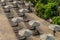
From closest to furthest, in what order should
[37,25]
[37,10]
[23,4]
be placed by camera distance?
[37,25]
[37,10]
[23,4]

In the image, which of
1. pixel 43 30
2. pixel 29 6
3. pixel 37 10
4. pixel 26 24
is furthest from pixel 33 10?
pixel 43 30

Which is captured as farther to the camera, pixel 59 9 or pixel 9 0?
pixel 9 0

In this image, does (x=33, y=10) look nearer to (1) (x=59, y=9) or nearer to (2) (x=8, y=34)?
(1) (x=59, y=9)

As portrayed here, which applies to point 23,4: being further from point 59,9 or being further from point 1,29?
point 1,29

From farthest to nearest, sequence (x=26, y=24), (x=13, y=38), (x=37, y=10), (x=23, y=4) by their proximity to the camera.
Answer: (x=23, y=4) < (x=37, y=10) < (x=26, y=24) < (x=13, y=38)

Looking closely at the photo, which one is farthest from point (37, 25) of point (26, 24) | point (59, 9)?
point (59, 9)

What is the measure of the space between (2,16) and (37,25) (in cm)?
721

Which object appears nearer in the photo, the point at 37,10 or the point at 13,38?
the point at 13,38

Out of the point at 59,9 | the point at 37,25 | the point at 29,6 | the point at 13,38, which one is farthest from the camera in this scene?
the point at 29,6

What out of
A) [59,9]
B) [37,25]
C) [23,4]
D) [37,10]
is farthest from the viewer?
[23,4]

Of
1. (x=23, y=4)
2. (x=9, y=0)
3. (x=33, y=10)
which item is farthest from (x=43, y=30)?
(x=9, y=0)

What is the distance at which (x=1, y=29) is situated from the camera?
845 inches

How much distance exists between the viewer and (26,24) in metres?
23.5

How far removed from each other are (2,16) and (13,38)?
7857mm
